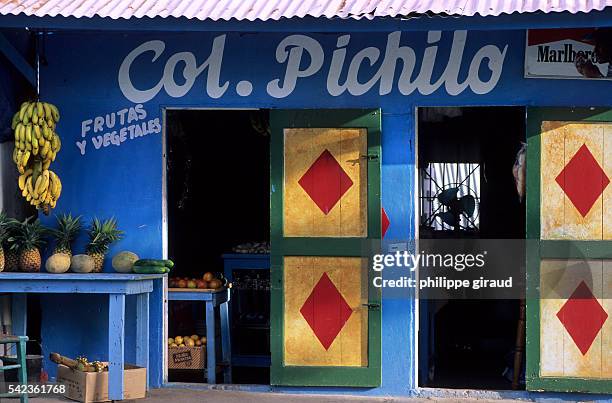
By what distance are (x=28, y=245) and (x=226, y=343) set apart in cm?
215

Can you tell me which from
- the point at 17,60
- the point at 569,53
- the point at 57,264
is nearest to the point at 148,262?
the point at 57,264

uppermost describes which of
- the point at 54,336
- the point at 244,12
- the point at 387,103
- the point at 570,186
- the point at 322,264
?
the point at 244,12

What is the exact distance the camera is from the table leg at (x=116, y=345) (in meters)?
8.63

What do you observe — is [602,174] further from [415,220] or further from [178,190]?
[178,190]

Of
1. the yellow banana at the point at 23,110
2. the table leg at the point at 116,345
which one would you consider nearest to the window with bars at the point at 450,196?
the table leg at the point at 116,345

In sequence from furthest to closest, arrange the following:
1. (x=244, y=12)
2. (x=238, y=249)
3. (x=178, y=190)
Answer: (x=178, y=190), (x=238, y=249), (x=244, y=12)

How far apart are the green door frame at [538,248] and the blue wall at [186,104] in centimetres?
13

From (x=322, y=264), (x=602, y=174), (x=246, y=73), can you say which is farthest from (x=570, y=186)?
(x=246, y=73)

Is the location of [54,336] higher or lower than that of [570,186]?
lower

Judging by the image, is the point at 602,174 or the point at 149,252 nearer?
the point at 602,174

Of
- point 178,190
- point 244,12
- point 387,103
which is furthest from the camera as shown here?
point 178,190

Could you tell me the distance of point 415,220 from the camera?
9109 millimetres

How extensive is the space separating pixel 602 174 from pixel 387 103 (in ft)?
6.13

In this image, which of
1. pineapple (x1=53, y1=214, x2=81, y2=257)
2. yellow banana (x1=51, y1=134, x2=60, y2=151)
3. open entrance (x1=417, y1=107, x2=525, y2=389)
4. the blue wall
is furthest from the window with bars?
yellow banana (x1=51, y1=134, x2=60, y2=151)
